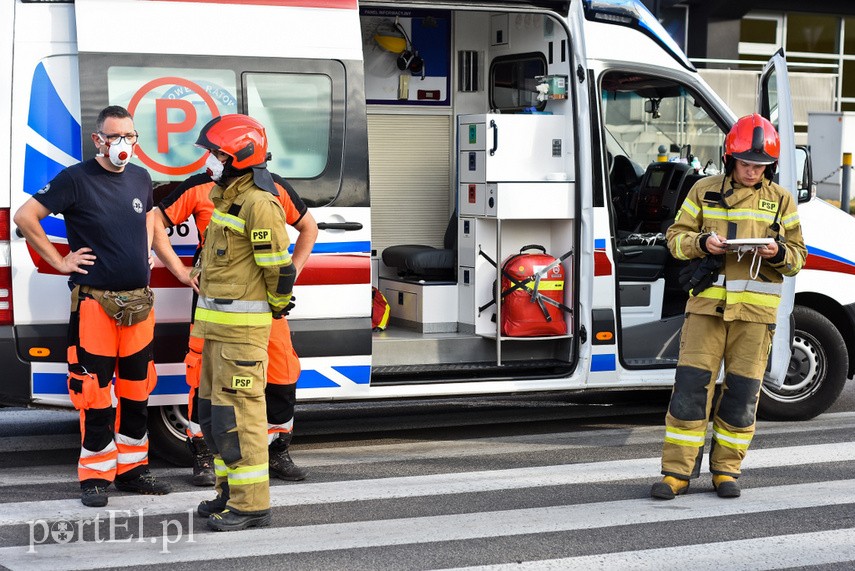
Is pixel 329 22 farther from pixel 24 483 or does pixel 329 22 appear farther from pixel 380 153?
pixel 24 483

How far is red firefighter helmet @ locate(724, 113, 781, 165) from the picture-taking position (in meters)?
6.11

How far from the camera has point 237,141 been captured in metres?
5.54

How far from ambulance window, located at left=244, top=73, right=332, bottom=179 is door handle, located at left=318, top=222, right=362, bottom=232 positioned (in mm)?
282

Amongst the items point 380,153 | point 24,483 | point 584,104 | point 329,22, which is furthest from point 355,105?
point 24,483

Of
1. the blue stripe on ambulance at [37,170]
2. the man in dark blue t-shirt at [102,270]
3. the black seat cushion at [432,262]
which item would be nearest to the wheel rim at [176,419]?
the man in dark blue t-shirt at [102,270]

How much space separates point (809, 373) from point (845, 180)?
1316 cm

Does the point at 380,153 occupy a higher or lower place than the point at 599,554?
higher

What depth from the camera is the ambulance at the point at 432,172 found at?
6324 mm

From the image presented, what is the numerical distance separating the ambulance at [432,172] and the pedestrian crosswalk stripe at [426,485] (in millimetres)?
540

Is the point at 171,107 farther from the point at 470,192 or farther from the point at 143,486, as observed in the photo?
the point at 470,192

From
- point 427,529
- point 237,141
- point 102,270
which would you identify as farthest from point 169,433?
point 237,141

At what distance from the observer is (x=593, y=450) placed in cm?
734

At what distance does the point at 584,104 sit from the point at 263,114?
6.42 ft

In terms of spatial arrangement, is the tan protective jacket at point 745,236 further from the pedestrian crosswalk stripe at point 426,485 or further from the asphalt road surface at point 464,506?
the pedestrian crosswalk stripe at point 426,485
